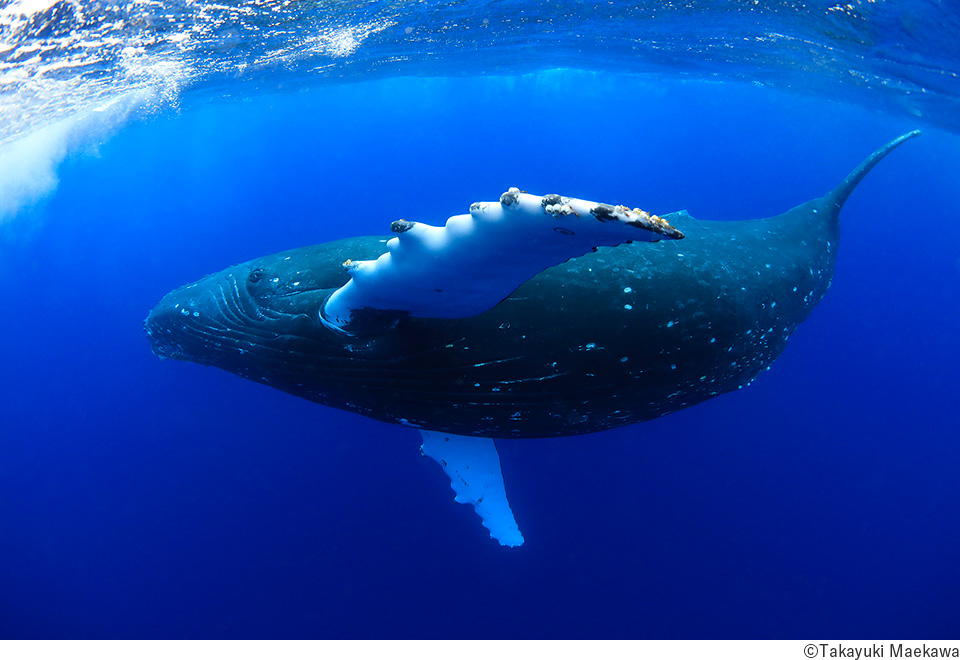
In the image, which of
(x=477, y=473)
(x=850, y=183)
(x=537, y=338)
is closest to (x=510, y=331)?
(x=537, y=338)

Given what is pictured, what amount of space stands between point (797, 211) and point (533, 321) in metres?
5.14

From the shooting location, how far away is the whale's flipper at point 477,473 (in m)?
5.38

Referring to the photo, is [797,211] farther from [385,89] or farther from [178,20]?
[385,89]

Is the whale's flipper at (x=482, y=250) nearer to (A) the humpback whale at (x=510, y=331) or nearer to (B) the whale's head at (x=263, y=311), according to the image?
(A) the humpback whale at (x=510, y=331)

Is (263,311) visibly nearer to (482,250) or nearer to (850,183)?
(482,250)

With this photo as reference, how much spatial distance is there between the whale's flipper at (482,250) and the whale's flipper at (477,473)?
98.8 inches

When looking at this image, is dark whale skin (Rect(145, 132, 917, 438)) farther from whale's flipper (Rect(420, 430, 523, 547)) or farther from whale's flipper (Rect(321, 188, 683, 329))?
whale's flipper (Rect(420, 430, 523, 547))

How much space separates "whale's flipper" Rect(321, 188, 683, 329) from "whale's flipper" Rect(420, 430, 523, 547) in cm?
251

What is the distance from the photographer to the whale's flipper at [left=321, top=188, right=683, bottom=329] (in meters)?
1.78

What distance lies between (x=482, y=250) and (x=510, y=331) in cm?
154

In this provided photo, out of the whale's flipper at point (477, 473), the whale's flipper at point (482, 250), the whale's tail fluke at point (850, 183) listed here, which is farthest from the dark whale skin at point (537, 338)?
the whale's tail fluke at point (850, 183)

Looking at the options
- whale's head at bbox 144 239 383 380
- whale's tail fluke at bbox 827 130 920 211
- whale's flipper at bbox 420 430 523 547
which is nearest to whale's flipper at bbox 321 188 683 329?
whale's head at bbox 144 239 383 380

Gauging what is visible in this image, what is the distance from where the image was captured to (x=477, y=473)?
5.57 meters

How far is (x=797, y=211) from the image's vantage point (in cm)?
635
